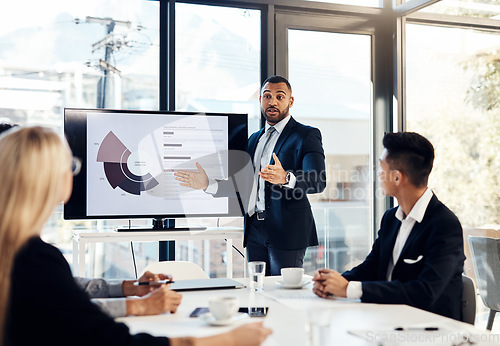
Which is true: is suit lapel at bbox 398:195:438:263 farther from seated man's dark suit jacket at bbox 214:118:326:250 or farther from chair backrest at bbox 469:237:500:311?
chair backrest at bbox 469:237:500:311

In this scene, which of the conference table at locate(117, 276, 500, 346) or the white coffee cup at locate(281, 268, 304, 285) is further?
the white coffee cup at locate(281, 268, 304, 285)

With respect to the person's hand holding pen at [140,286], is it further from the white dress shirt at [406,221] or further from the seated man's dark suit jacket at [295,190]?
the seated man's dark suit jacket at [295,190]

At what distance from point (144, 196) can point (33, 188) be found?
2.54 meters

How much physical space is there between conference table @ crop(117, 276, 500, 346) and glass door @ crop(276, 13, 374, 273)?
2.73 m

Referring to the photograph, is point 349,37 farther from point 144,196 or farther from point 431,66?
point 144,196

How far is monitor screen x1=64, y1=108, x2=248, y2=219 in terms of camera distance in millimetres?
3525

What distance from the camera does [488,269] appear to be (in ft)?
11.0

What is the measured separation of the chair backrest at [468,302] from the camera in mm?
1922

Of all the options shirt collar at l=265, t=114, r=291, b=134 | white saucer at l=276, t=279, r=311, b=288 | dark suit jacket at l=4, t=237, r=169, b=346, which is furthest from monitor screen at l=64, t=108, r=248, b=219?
dark suit jacket at l=4, t=237, r=169, b=346

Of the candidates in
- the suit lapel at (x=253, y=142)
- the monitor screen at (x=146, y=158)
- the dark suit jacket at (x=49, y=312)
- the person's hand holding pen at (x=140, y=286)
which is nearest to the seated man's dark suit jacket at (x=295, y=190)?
the suit lapel at (x=253, y=142)

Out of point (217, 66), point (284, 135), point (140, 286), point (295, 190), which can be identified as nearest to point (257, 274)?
point (140, 286)

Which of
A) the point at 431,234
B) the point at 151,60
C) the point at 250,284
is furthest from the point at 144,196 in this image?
the point at 431,234

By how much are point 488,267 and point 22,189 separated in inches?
116

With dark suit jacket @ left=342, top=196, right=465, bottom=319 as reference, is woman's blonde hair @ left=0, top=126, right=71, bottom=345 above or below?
above
